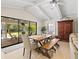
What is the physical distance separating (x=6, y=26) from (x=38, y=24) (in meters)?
3.03

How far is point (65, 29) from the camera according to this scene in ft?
20.4

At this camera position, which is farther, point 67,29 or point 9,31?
point 67,29

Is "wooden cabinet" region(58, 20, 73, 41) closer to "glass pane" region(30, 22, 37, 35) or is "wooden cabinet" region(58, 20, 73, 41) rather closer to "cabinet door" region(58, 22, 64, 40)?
"cabinet door" region(58, 22, 64, 40)

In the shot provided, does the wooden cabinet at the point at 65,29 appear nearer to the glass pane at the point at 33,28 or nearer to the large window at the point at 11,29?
the glass pane at the point at 33,28

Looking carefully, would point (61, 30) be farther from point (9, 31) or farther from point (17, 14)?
point (9, 31)

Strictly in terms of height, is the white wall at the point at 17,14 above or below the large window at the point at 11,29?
above

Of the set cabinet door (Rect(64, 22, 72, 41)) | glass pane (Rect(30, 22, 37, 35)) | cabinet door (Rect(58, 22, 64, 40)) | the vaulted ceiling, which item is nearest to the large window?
glass pane (Rect(30, 22, 37, 35))

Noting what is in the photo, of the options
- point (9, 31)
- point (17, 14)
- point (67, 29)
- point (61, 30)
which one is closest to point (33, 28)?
point (17, 14)

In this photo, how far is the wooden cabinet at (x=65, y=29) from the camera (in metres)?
6.04

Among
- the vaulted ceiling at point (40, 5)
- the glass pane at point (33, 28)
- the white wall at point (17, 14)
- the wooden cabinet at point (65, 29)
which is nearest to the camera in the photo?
the vaulted ceiling at point (40, 5)

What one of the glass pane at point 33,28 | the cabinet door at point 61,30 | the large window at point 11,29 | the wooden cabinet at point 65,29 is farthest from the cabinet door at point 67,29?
the large window at point 11,29

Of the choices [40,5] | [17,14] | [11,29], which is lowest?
[11,29]

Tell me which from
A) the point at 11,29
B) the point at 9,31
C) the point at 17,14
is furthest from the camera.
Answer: the point at 17,14

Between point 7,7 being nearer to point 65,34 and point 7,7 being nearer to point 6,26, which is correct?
point 6,26
